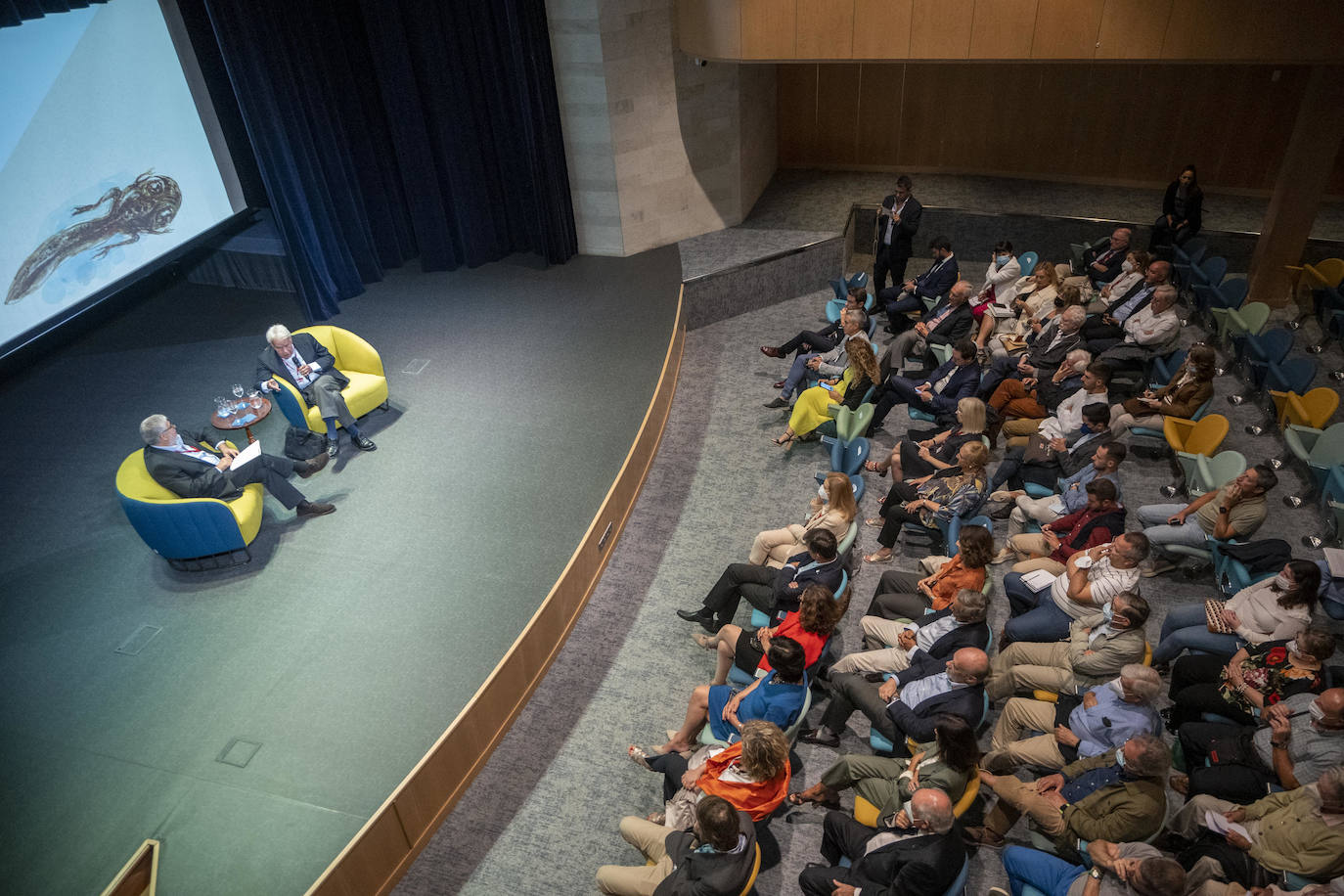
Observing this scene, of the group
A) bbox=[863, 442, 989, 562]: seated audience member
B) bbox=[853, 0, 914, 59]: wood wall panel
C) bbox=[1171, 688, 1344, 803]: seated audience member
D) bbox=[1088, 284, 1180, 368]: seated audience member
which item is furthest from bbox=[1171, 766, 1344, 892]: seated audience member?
bbox=[853, 0, 914, 59]: wood wall panel

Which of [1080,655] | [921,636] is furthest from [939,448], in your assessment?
[1080,655]

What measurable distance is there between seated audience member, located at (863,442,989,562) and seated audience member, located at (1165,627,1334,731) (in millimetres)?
1438

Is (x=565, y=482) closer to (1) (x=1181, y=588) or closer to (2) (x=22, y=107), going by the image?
(1) (x=1181, y=588)

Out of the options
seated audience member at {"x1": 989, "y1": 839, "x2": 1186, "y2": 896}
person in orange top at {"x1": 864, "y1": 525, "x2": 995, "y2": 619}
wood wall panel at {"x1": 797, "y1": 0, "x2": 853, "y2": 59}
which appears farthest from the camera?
wood wall panel at {"x1": 797, "y1": 0, "x2": 853, "y2": 59}

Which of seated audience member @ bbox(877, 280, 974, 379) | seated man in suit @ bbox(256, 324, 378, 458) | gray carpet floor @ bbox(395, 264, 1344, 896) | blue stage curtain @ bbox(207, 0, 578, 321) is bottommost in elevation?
gray carpet floor @ bbox(395, 264, 1344, 896)

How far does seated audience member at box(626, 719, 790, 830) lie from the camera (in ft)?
12.1

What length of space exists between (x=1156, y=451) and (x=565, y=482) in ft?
14.3

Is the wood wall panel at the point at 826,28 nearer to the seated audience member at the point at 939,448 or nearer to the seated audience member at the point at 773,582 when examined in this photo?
the seated audience member at the point at 939,448

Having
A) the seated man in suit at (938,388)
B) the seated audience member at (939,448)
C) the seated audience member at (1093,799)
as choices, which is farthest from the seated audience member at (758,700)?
the seated man in suit at (938,388)

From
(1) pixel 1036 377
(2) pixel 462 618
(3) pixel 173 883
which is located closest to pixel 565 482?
(2) pixel 462 618

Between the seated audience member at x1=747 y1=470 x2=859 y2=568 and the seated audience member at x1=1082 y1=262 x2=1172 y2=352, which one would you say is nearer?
the seated audience member at x1=747 y1=470 x2=859 y2=568

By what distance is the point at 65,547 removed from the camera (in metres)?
6.02

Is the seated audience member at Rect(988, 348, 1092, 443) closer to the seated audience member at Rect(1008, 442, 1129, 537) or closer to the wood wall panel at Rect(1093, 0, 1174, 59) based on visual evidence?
the seated audience member at Rect(1008, 442, 1129, 537)

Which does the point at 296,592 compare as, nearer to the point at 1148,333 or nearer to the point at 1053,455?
the point at 1053,455
